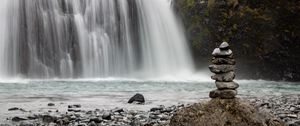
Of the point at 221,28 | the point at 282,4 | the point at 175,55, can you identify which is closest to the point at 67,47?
the point at 175,55

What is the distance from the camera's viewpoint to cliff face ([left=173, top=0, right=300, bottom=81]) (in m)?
47.4

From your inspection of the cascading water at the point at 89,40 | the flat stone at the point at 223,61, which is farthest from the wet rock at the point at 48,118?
A: the cascading water at the point at 89,40

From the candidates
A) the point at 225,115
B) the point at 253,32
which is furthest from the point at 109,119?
the point at 253,32

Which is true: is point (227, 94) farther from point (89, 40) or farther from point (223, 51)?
point (89, 40)

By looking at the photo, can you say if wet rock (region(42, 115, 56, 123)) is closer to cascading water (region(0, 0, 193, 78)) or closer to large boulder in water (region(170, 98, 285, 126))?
large boulder in water (region(170, 98, 285, 126))

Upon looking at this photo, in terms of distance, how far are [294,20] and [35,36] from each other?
962 inches

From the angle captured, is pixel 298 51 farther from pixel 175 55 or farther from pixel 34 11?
pixel 34 11

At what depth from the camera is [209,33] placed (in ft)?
161

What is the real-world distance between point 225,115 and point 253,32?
41.3 m

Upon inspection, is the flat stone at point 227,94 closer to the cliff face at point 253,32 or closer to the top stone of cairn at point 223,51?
the top stone of cairn at point 223,51

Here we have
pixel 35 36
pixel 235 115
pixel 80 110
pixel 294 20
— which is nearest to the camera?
pixel 235 115

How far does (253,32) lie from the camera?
4831 centimetres

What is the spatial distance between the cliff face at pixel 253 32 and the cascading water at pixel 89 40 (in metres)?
2.46

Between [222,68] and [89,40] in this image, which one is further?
[89,40]
